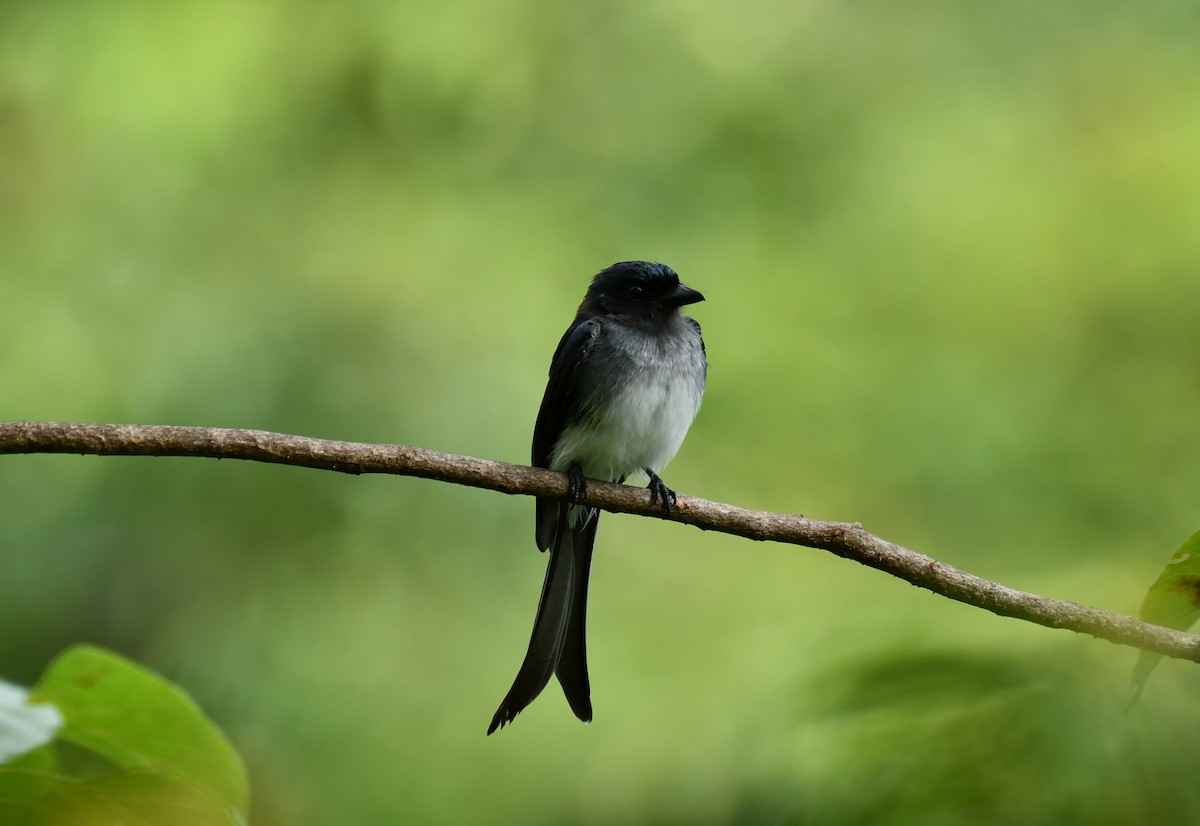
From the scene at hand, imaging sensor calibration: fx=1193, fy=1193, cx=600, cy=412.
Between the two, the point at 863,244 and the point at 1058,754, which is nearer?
the point at 1058,754

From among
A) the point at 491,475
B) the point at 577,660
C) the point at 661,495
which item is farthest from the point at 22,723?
the point at 577,660

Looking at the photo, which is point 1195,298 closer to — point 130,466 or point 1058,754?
point 130,466

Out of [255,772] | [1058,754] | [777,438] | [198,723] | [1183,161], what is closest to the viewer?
[1058,754]

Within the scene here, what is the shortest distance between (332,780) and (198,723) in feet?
11.3

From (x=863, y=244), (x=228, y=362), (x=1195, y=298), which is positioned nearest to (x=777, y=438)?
(x=863, y=244)

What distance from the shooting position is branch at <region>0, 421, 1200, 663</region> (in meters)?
2.17

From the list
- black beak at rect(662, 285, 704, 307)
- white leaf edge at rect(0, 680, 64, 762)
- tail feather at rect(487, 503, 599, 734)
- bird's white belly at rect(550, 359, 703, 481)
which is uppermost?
black beak at rect(662, 285, 704, 307)

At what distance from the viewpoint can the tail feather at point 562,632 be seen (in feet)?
10.8

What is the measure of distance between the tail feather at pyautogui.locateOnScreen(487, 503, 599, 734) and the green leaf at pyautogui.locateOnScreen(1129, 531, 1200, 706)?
5.09ft

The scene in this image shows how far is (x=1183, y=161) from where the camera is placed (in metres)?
6.41

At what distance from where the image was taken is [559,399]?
412 cm

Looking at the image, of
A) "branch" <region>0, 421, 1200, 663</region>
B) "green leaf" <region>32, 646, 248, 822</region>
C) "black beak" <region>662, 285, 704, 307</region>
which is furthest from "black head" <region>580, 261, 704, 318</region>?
"green leaf" <region>32, 646, 248, 822</region>

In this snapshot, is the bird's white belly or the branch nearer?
the branch

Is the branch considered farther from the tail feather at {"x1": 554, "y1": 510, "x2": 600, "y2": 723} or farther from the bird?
the bird
